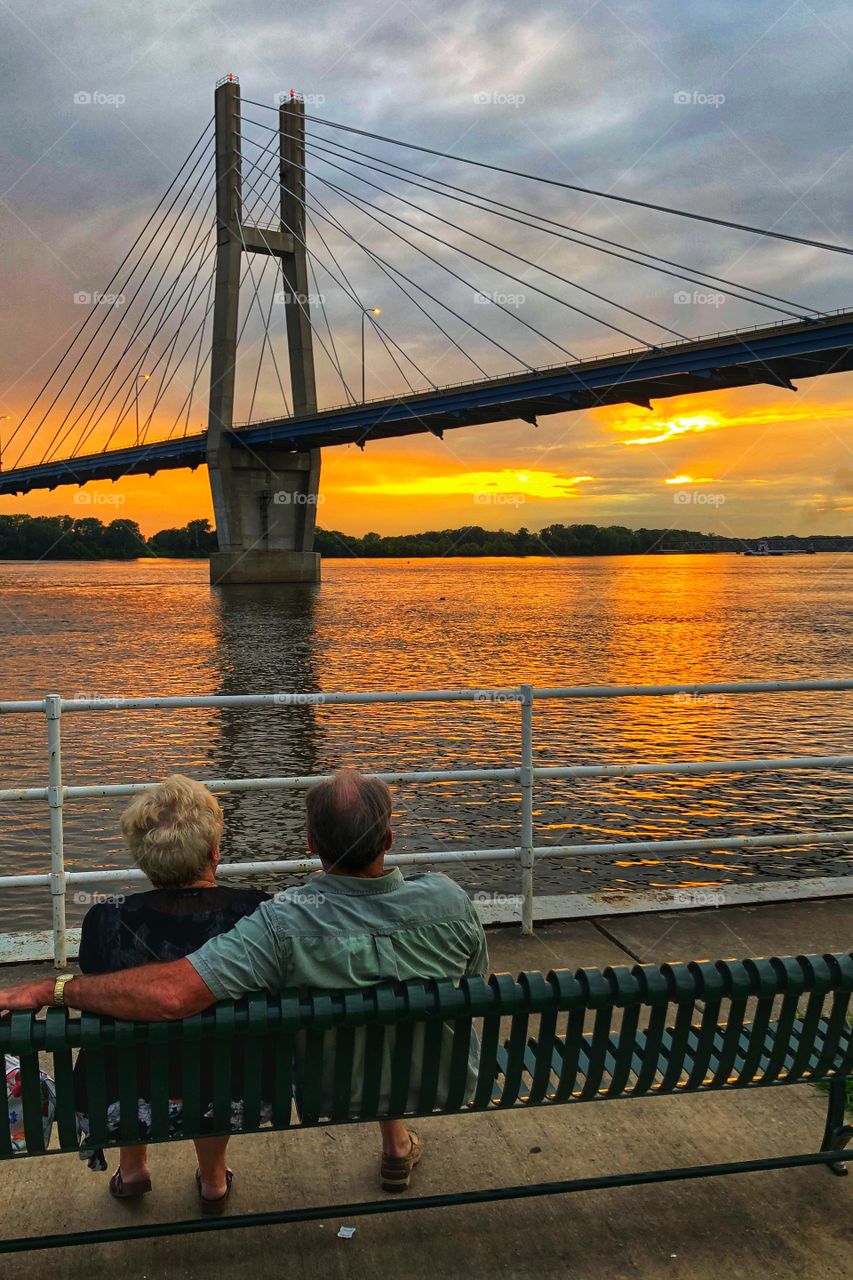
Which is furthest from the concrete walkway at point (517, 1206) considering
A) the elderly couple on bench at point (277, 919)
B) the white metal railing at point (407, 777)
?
the white metal railing at point (407, 777)

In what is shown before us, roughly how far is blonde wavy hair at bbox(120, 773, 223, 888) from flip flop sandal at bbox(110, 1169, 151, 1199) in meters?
0.76

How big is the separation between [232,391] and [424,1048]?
58.0 meters

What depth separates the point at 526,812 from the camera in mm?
4461

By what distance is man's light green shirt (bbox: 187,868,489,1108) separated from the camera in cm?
214

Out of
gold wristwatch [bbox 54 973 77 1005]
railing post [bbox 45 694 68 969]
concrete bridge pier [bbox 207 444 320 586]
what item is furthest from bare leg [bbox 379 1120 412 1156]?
concrete bridge pier [bbox 207 444 320 586]

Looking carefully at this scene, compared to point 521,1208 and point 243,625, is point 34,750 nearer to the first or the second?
point 521,1208

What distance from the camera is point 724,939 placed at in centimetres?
416

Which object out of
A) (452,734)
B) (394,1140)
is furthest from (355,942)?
(452,734)

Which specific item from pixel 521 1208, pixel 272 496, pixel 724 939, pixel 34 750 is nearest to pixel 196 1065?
pixel 521 1208

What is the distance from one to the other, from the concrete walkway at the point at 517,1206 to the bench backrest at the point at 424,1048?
0.31 metres

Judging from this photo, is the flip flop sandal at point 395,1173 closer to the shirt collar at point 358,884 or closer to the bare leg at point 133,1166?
the bare leg at point 133,1166

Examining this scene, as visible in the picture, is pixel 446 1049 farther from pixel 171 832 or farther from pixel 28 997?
pixel 28 997

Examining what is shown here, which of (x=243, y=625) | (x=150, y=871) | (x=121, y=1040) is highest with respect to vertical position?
(x=150, y=871)

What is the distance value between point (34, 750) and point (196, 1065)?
44.5 ft
